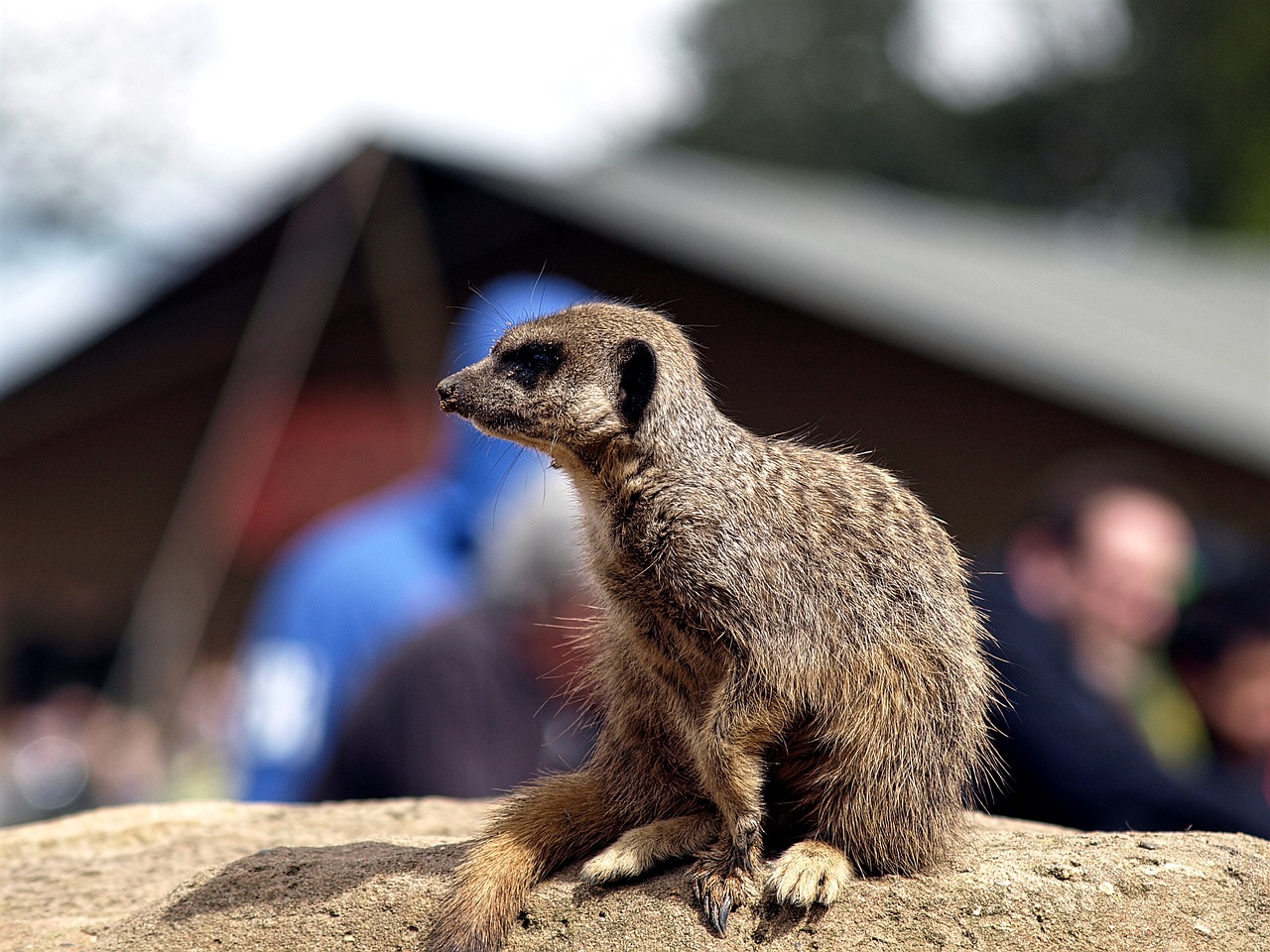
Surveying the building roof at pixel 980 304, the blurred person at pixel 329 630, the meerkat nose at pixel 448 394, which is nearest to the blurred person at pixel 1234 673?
the blurred person at pixel 329 630

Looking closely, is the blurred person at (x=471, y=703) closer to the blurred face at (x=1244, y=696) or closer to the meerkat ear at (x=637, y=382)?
the meerkat ear at (x=637, y=382)

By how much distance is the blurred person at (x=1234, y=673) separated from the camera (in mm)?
5676

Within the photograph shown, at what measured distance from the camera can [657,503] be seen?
8.05ft

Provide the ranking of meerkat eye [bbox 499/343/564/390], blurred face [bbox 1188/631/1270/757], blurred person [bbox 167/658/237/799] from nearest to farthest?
meerkat eye [bbox 499/343/564/390] → blurred face [bbox 1188/631/1270/757] → blurred person [bbox 167/658/237/799]

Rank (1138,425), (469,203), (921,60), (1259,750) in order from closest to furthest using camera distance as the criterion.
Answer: (1259,750)
(1138,425)
(469,203)
(921,60)

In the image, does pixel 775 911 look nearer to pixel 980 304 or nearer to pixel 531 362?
pixel 531 362

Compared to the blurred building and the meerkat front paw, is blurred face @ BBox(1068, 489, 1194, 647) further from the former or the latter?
the meerkat front paw

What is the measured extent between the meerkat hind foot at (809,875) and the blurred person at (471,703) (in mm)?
2192

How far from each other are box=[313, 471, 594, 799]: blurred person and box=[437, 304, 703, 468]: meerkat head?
2.06 meters

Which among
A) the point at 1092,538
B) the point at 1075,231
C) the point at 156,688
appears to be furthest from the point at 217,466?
the point at 1075,231

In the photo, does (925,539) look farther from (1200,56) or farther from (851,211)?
(1200,56)

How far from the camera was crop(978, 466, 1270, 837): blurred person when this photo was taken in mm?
4203

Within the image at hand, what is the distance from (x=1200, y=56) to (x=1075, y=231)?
7228 millimetres

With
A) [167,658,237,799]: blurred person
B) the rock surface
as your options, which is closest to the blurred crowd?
the rock surface
